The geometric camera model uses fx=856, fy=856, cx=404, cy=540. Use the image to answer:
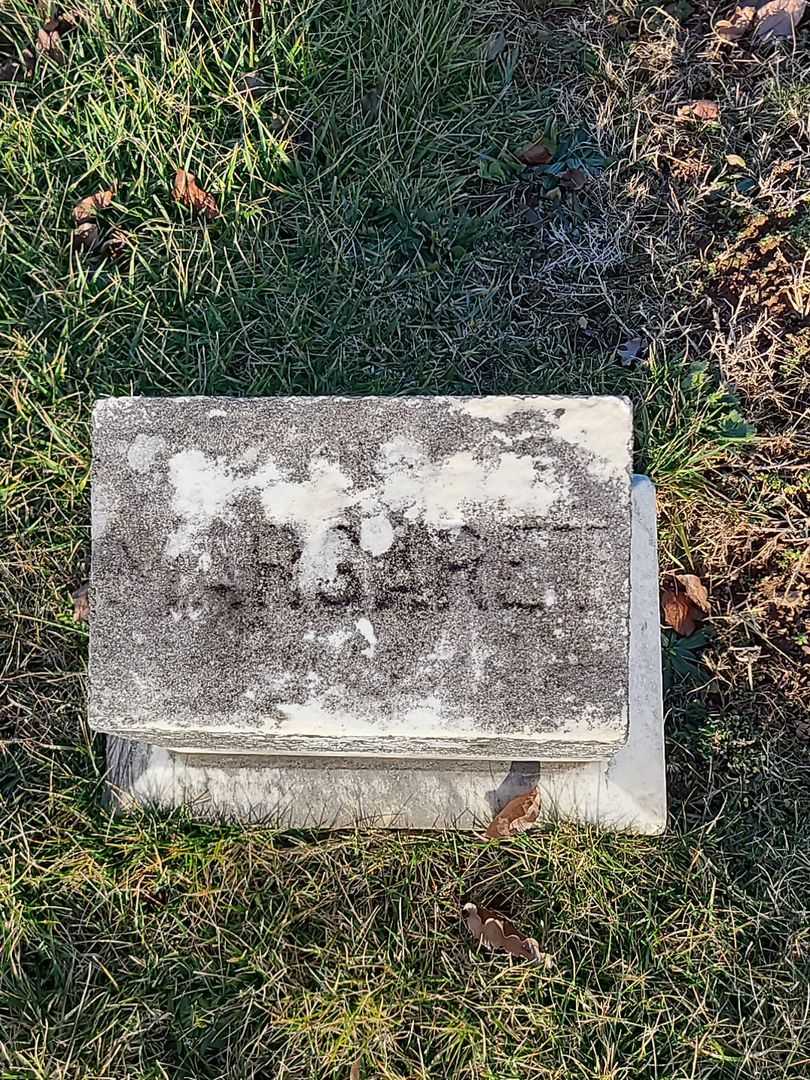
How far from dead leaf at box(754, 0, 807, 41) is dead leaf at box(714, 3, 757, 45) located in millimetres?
24

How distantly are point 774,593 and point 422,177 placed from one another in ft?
4.96

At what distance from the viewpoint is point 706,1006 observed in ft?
6.35

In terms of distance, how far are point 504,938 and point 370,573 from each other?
104 centimetres

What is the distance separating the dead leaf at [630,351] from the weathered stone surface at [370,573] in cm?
97

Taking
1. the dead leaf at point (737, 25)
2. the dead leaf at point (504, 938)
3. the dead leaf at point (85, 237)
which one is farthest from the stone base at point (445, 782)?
the dead leaf at point (737, 25)

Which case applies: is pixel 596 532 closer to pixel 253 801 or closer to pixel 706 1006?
pixel 253 801

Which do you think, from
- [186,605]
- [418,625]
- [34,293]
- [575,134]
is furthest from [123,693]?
[575,134]

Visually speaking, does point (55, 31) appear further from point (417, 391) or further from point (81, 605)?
point (81, 605)

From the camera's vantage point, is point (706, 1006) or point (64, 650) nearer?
point (706, 1006)

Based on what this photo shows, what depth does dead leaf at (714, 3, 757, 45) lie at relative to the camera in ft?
8.48

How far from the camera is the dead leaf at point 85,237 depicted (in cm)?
244

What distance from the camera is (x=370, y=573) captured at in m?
1.45

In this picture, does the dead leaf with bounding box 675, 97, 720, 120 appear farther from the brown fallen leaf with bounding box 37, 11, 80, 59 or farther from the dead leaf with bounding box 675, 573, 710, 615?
the brown fallen leaf with bounding box 37, 11, 80, 59

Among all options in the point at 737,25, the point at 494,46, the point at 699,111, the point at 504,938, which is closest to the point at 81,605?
the point at 504,938
